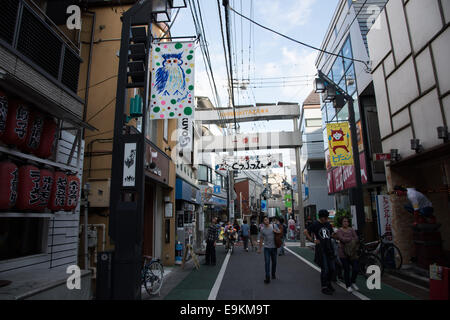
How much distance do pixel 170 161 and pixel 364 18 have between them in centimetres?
1210

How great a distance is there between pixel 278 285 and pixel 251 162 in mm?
12016

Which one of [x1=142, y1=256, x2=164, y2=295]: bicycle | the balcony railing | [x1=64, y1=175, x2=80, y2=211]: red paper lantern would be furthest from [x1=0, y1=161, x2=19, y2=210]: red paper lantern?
[x1=142, y1=256, x2=164, y2=295]: bicycle

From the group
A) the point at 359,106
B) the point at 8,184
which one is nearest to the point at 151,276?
the point at 8,184

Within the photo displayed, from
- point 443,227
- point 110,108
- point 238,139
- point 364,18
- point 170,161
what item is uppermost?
point 364,18

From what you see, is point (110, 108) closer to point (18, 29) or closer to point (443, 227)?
point (18, 29)

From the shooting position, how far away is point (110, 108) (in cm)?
886

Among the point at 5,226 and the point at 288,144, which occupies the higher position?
the point at 288,144

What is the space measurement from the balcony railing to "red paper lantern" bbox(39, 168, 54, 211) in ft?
6.68

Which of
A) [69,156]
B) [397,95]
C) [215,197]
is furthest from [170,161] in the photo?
[215,197]

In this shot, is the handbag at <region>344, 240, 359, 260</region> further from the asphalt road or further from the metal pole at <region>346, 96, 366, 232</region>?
the metal pole at <region>346, 96, 366, 232</region>

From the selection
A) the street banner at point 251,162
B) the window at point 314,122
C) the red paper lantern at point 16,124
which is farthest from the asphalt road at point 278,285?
the window at point 314,122

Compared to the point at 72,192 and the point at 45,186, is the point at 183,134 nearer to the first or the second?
the point at 72,192

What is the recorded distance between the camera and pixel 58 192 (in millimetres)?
5512

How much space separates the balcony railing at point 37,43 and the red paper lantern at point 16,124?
0.96 meters
